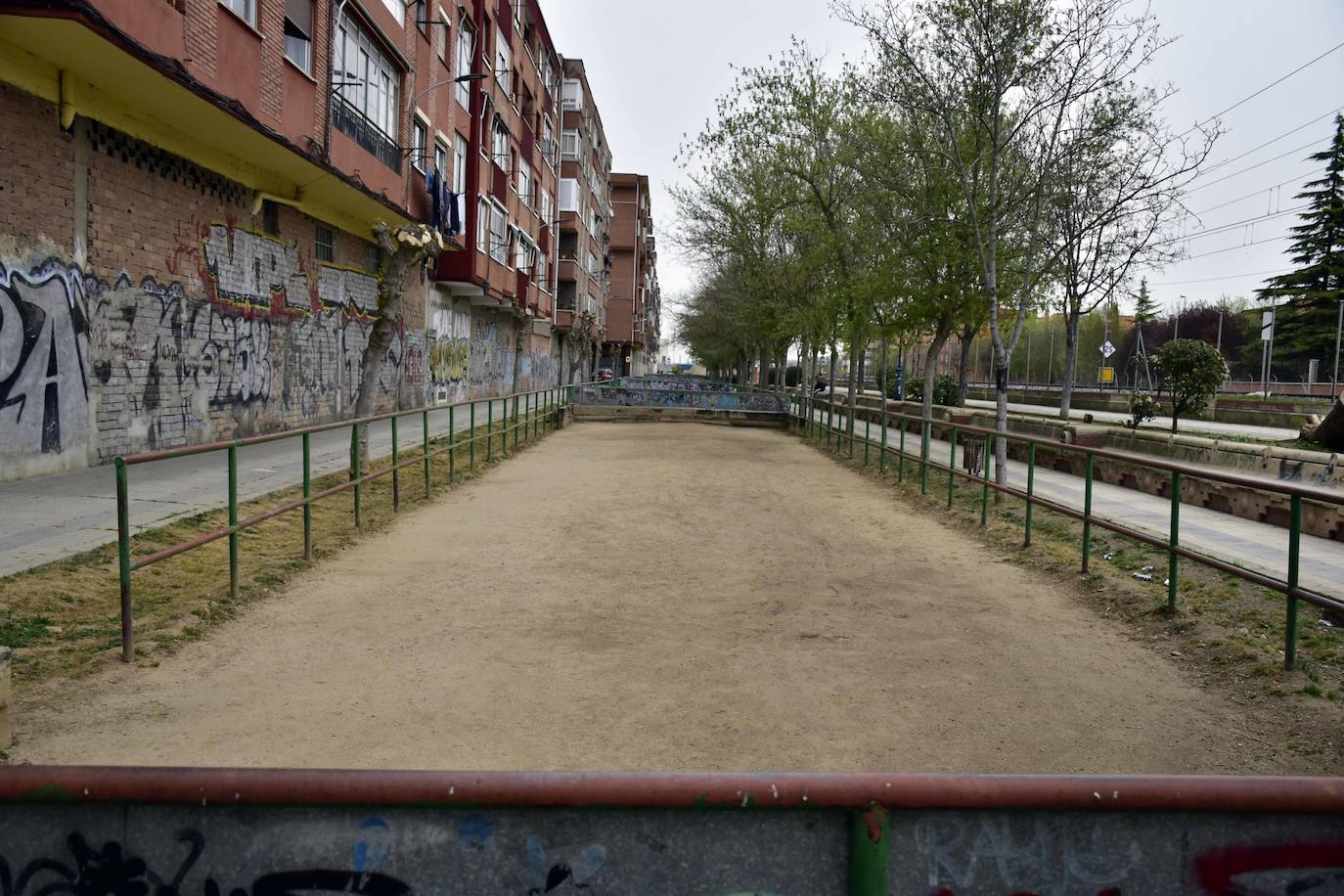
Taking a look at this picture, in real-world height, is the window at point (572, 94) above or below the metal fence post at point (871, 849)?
above

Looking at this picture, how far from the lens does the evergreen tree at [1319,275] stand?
5016 cm

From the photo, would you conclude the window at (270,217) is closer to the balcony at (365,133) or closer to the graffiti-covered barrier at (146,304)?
the graffiti-covered barrier at (146,304)

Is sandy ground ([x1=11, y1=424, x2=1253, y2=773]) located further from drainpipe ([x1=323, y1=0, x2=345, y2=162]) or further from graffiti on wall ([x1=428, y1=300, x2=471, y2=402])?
graffiti on wall ([x1=428, y1=300, x2=471, y2=402])

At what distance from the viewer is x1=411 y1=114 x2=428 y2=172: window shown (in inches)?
923

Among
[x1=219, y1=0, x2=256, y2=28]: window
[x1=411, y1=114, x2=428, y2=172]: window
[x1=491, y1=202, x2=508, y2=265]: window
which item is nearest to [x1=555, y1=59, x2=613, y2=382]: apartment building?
[x1=491, y1=202, x2=508, y2=265]: window

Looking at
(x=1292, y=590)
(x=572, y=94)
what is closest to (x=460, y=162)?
(x=572, y=94)

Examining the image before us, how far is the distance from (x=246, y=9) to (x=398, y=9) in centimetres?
771

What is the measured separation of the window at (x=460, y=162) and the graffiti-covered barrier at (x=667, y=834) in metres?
27.7

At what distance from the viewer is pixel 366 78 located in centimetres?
1989

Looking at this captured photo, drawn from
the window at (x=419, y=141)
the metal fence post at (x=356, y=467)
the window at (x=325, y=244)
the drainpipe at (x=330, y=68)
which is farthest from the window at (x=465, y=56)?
the metal fence post at (x=356, y=467)

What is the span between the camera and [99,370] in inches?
473

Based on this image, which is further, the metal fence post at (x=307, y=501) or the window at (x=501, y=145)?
the window at (x=501, y=145)

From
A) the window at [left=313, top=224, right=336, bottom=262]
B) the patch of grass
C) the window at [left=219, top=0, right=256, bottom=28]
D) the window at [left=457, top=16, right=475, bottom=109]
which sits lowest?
the patch of grass

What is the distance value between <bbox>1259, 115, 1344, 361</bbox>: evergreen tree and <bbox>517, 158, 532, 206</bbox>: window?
39.5 m
